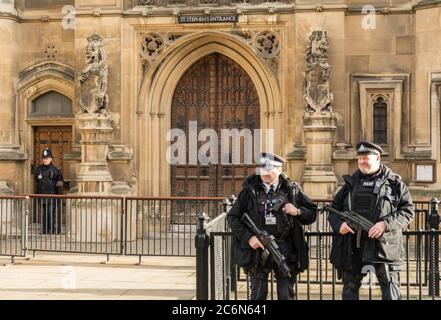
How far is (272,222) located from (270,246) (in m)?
0.32

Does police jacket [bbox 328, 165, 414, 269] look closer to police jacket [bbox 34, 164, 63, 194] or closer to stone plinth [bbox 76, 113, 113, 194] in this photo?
stone plinth [bbox 76, 113, 113, 194]

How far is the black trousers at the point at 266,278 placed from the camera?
7758 millimetres

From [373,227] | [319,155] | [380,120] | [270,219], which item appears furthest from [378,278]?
[380,120]

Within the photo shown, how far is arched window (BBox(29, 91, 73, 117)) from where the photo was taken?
710 inches

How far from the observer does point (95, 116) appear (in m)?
16.3

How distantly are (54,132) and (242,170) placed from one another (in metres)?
4.64

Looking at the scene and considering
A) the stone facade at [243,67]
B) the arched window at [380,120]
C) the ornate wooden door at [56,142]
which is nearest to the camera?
the stone facade at [243,67]

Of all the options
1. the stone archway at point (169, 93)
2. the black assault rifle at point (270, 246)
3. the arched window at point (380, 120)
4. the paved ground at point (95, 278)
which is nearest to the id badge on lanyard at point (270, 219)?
the black assault rifle at point (270, 246)

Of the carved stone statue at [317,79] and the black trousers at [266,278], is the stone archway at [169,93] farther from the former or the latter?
the black trousers at [266,278]

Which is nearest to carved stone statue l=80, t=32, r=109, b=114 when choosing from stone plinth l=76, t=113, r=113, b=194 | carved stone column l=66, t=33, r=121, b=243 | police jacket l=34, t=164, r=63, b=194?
carved stone column l=66, t=33, r=121, b=243

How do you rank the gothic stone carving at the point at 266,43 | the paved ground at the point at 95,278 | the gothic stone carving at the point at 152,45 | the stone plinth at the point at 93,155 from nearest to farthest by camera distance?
the paved ground at the point at 95,278, the stone plinth at the point at 93,155, the gothic stone carving at the point at 266,43, the gothic stone carving at the point at 152,45

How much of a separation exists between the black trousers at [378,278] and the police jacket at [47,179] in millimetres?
10219

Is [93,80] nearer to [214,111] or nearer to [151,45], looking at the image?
[151,45]

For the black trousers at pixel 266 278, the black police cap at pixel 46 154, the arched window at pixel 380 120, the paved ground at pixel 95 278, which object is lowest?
the paved ground at pixel 95 278
